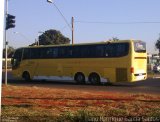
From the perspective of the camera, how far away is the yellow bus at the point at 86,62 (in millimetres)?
27156

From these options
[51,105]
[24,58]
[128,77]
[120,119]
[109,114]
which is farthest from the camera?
[24,58]

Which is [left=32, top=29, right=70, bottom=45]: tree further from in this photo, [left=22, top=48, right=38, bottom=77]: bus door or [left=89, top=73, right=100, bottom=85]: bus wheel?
[left=89, top=73, right=100, bottom=85]: bus wheel

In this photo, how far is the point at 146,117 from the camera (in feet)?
34.2

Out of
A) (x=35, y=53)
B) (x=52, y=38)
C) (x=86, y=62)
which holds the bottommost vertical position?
(x=86, y=62)

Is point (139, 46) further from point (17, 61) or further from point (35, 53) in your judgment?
point (17, 61)

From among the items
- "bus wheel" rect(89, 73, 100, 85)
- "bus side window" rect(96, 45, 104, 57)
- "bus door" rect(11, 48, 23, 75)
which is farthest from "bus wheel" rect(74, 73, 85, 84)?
"bus door" rect(11, 48, 23, 75)

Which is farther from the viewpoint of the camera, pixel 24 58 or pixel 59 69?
→ pixel 24 58

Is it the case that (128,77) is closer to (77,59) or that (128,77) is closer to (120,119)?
(77,59)

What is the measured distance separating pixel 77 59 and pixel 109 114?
18.9 metres

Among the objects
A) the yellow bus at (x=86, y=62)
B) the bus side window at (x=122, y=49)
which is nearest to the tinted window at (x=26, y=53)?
the yellow bus at (x=86, y=62)

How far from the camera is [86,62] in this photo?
29.4 metres

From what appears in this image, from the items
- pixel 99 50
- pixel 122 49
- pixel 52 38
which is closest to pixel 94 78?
pixel 99 50

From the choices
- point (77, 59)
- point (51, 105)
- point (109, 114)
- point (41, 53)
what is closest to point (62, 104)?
point (51, 105)

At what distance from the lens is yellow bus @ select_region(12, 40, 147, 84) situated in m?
27.2
